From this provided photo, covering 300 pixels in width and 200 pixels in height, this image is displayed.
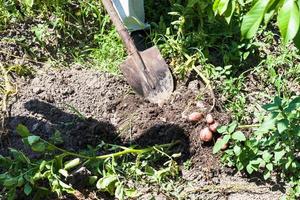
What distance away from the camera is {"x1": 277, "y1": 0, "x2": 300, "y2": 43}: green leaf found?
203cm

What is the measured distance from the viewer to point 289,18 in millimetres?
2039

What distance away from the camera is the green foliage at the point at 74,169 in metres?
2.83

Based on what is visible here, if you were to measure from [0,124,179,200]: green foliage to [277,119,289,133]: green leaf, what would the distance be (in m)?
0.63

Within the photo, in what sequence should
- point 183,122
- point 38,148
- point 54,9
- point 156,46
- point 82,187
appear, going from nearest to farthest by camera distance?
point 38,148 → point 82,187 → point 183,122 → point 156,46 → point 54,9

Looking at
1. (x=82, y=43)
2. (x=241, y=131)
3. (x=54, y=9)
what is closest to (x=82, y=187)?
(x=241, y=131)

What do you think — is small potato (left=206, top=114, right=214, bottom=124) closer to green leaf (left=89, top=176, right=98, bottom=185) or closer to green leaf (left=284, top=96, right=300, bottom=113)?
green leaf (left=284, top=96, right=300, bottom=113)

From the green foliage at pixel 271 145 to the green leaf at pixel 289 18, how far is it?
0.74 meters

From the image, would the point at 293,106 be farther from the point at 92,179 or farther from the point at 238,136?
the point at 92,179

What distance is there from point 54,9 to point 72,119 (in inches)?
37.7

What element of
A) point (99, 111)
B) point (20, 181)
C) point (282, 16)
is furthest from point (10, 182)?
point (282, 16)

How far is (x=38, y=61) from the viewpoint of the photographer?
3688 millimetres

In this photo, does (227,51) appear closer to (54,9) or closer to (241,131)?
(241,131)

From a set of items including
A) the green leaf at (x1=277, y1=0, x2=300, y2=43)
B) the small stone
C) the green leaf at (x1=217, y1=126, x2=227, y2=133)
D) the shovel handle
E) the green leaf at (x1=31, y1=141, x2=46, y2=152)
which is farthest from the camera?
the shovel handle

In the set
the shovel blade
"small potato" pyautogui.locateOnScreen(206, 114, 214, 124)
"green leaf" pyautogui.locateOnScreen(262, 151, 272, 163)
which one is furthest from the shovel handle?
"green leaf" pyautogui.locateOnScreen(262, 151, 272, 163)
